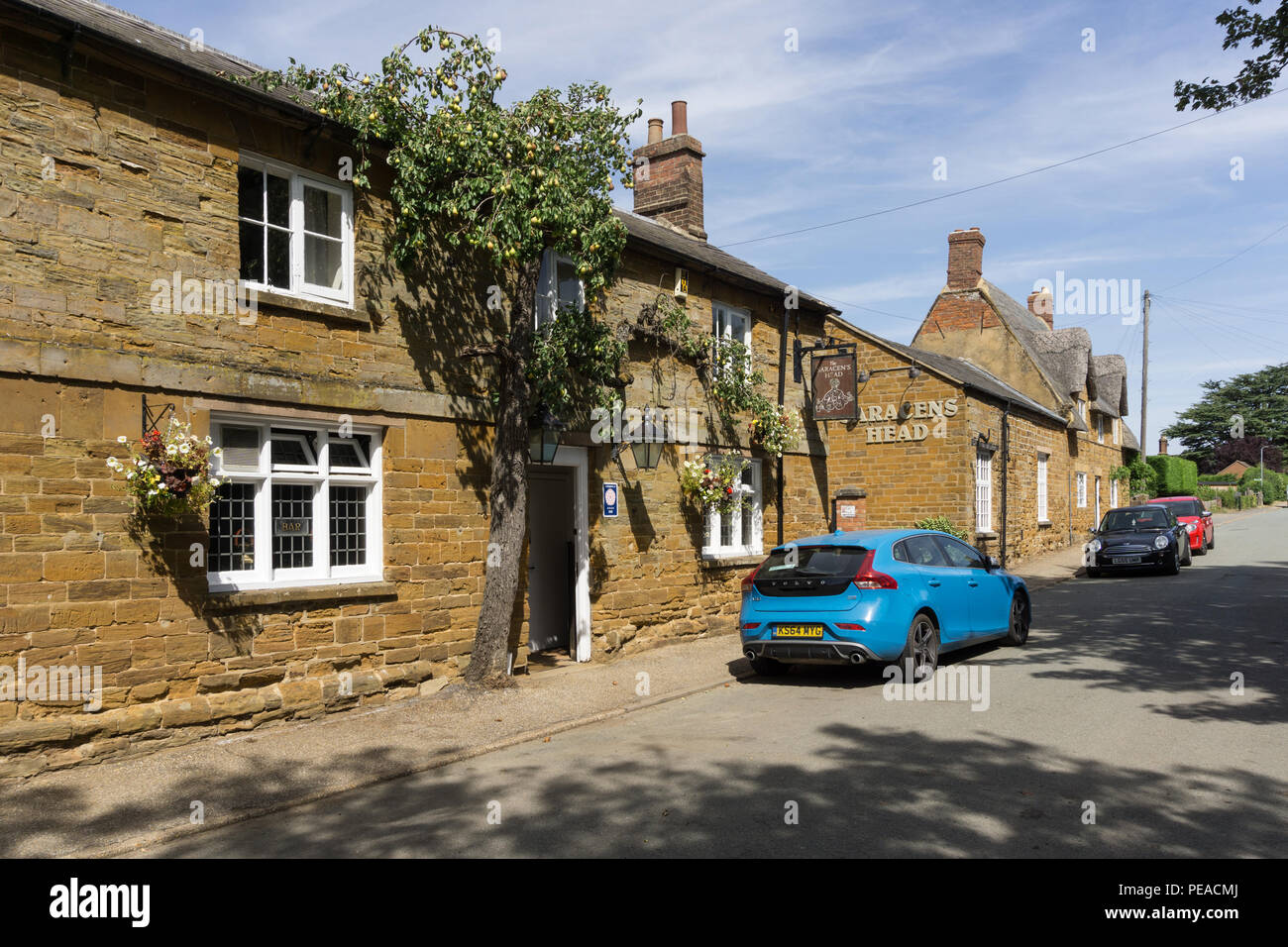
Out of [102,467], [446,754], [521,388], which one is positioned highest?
[521,388]

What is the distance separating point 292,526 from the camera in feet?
29.6

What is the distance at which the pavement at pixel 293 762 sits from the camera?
6.04 m

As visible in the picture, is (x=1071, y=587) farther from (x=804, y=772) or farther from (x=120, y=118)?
(x=120, y=118)

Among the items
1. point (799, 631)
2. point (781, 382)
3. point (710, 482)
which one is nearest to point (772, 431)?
point (781, 382)

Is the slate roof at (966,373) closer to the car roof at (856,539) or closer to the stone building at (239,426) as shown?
the stone building at (239,426)

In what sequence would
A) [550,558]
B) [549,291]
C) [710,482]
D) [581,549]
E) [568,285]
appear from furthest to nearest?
[710,482] → [550,558] → [568,285] → [581,549] → [549,291]

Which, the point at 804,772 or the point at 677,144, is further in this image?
the point at 677,144

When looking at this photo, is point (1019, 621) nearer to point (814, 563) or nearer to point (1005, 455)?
point (814, 563)

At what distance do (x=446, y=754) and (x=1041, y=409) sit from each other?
23.3 metres

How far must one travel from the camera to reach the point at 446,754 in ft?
25.0

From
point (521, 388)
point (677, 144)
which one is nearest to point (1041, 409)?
point (677, 144)

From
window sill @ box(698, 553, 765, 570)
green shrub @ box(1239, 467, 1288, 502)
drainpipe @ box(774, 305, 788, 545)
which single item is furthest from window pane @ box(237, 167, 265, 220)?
green shrub @ box(1239, 467, 1288, 502)

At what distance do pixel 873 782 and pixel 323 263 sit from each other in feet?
22.8
